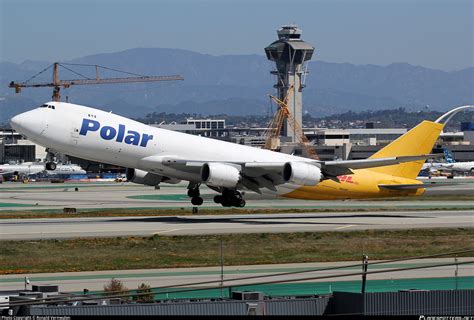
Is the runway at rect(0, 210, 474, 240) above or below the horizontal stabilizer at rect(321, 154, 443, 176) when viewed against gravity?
below

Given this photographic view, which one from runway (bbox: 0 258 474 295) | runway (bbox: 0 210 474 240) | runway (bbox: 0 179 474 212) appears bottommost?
runway (bbox: 0 258 474 295)

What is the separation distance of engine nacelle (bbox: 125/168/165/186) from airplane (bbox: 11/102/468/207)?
0.03 metres

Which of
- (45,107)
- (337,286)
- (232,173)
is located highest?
(45,107)

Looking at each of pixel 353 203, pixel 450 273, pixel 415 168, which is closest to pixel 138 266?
pixel 450 273

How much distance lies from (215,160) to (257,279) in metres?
26.8

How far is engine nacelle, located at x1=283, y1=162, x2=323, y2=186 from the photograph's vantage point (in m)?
61.5

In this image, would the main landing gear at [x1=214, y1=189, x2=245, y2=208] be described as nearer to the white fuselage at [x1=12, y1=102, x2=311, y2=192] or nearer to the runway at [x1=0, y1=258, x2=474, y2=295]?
the white fuselage at [x1=12, y1=102, x2=311, y2=192]

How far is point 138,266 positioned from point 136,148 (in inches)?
731

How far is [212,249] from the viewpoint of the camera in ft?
158

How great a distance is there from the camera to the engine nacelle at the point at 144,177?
2537 inches

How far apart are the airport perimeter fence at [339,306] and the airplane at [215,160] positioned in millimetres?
32609

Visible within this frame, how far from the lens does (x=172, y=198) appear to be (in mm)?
97938

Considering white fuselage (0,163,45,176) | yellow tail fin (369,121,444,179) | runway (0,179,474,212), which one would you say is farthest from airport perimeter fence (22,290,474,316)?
white fuselage (0,163,45,176)

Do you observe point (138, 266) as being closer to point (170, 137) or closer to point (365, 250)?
point (365, 250)
